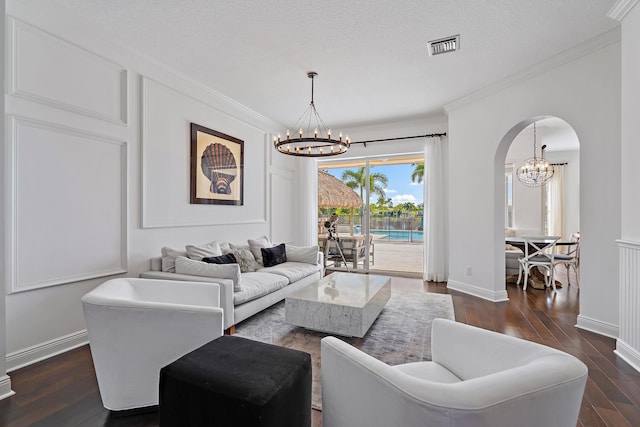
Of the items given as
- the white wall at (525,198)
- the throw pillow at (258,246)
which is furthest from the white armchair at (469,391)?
the white wall at (525,198)

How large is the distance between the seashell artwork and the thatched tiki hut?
7.65ft

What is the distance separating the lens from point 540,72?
3682 millimetres

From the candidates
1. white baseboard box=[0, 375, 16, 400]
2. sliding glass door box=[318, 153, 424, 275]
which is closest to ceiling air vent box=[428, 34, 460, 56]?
sliding glass door box=[318, 153, 424, 275]

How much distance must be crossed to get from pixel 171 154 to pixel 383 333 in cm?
316

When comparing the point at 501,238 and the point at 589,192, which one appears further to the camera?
the point at 501,238

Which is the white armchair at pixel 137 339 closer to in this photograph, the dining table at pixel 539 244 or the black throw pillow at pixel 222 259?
the black throw pillow at pixel 222 259

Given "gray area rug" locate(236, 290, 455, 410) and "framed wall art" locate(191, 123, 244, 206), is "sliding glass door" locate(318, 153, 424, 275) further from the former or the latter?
"framed wall art" locate(191, 123, 244, 206)

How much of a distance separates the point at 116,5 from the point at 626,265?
15.6 feet

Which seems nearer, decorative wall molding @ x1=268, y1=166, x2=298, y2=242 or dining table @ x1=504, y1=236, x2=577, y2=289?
dining table @ x1=504, y1=236, x2=577, y2=289

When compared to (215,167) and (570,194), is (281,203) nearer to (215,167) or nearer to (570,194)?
(215,167)

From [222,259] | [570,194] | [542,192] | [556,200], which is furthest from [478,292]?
[570,194]

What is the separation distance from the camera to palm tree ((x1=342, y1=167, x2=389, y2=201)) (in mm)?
6205

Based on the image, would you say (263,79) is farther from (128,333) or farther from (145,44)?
(128,333)

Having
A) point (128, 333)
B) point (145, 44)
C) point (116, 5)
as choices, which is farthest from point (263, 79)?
point (128, 333)
